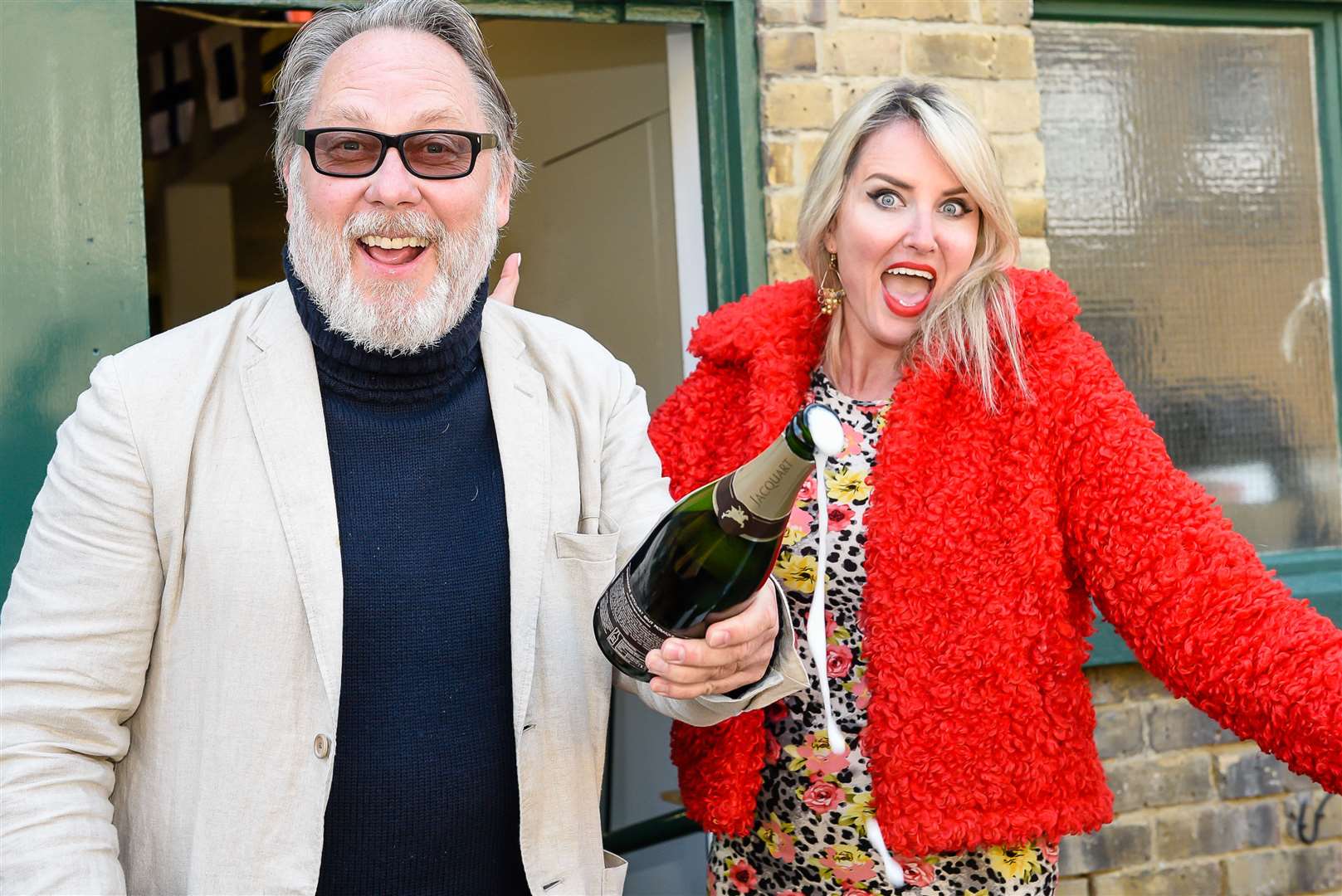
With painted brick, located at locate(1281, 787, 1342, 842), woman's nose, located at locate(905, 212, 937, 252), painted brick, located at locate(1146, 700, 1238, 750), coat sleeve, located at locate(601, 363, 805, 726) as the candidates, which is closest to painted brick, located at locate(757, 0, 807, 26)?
woman's nose, located at locate(905, 212, 937, 252)

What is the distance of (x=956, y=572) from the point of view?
2.02m

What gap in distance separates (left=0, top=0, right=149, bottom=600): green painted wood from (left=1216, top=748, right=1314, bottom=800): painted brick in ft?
9.25

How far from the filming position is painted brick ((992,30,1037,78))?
10.2ft

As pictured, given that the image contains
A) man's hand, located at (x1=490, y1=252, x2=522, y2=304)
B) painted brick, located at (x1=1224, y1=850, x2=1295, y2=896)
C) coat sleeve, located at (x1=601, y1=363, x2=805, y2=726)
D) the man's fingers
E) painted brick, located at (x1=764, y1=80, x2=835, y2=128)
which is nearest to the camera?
the man's fingers

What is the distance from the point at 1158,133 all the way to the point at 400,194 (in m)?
2.35

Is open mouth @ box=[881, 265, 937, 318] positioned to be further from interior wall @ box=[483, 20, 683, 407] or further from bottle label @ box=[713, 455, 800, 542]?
interior wall @ box=[483, 20, 683, 407]

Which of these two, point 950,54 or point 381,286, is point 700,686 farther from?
point 950,54

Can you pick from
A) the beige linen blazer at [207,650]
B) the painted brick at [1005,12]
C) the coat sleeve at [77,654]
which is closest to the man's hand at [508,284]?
the beige linen blazer at [207,650]

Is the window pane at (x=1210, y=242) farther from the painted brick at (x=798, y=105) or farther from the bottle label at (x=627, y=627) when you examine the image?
the bottle label at (x=627, y=627)

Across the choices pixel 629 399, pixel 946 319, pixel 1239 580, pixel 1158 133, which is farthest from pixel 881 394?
pixel 1158 133

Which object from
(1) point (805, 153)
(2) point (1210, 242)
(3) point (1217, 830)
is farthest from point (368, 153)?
(3) point (1217, 830)

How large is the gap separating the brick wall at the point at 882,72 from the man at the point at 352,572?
1042 millimetres

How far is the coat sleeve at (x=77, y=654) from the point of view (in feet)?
5.19

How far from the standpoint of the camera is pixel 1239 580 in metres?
1.84
